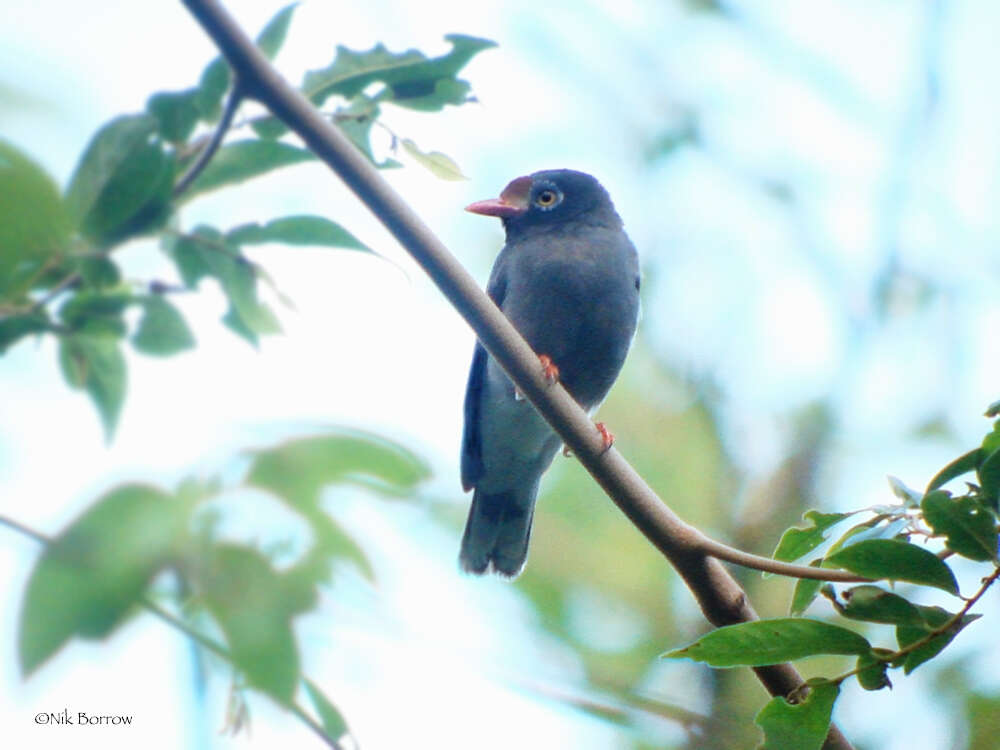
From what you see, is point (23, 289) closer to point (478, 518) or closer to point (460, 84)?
point (460, 84)

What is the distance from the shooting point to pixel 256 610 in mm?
1625

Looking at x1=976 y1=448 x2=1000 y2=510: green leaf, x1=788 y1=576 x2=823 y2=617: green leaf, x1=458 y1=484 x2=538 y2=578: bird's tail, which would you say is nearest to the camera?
x1=976 y1=448 x2=1000 y2=510: green leaf

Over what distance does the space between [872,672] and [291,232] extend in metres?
1.23

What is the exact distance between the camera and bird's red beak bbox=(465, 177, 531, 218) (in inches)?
194

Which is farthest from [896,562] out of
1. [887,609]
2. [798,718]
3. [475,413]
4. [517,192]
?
[517,192]

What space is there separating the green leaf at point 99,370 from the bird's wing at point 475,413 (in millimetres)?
2773

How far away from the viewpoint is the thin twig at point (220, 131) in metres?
1.70

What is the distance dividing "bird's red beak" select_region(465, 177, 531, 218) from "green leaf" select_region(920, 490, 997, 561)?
3211 millimetres

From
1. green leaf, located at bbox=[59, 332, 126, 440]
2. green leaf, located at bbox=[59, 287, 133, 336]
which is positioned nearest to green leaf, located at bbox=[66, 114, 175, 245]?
green leaf, located at bbox=[59, 287, 133, 336]

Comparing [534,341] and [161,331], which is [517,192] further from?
[161,331]

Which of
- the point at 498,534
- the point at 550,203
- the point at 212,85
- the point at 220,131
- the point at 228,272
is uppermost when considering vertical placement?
the point at 550,203

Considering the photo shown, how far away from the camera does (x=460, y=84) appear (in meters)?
2.06

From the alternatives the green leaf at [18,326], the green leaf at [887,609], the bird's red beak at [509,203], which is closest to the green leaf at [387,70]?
the green leaf at [18,326]

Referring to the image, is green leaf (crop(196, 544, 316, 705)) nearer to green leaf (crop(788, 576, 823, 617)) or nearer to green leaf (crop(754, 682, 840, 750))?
green leaf (crop(754, 682, 840, 750))
